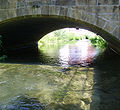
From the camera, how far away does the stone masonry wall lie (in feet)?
15.2

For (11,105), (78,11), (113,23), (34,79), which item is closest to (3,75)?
(34,79)

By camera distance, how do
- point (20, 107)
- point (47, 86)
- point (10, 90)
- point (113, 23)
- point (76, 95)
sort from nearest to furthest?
point (20, 107) < point (76, 95) < point (10, 90) < point (47, 86) < point (113, 23)

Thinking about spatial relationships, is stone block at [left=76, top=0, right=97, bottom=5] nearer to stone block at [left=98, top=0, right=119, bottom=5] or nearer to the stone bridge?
the stone bridge

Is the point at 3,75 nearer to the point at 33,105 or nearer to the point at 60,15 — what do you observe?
the point at 33,105

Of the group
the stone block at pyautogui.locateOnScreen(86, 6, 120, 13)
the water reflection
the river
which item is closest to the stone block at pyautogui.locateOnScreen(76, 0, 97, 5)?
the stone block at pyautogui.locateOnScreen(86, 6, 120, 13)

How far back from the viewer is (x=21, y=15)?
572 cm

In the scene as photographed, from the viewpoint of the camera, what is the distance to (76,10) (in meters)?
5.02

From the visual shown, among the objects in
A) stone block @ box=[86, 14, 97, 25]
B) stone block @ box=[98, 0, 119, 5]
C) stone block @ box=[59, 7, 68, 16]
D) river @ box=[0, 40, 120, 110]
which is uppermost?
stone block @ box=[98, 0, 119, 5]

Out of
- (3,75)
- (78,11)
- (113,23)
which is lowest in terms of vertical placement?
(3,75)

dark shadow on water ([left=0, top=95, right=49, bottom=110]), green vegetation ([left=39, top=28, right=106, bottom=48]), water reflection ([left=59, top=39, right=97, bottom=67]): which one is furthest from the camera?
green vegetation ([left=39, top=28, right=106, bottom=48])

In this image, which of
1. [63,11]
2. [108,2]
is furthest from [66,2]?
[108,2]

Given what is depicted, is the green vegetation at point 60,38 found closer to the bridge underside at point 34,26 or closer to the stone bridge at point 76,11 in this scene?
the bridge underside at point 34,26

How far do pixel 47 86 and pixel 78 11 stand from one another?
2799mm

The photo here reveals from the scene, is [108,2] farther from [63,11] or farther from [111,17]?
[63,11]
